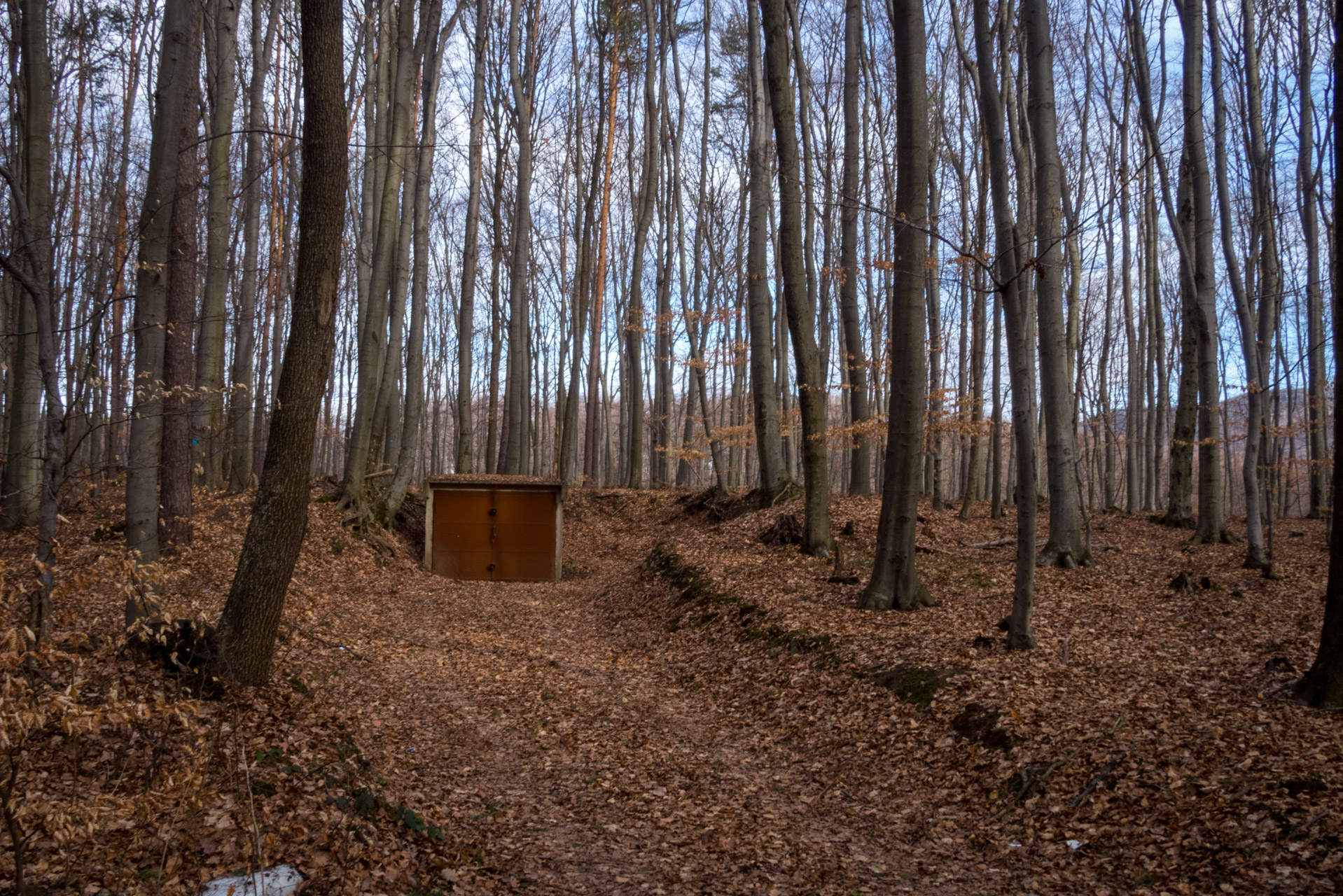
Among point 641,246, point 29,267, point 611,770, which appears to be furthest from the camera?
point 641,246

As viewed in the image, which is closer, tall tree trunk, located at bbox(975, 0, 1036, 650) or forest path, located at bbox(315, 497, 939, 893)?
forest path, located at bbox(315, 497, 939, 893)

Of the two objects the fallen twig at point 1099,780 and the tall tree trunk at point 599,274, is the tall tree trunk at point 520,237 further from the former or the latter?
the fallen twig at point 1099,780

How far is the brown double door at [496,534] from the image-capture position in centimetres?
1454

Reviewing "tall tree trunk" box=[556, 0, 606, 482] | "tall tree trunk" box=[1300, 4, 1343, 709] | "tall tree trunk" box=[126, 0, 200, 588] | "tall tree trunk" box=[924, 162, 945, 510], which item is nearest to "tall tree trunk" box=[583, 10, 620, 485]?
"tall tree trunk" box=[556, 0, 606, 482]

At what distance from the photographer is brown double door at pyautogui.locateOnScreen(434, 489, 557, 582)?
47.7ft

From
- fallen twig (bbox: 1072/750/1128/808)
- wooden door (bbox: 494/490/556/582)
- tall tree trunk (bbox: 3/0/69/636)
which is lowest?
fallen twig (bbox: 1072/750/1128/808)

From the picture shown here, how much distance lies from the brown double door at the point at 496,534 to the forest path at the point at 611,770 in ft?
17.9

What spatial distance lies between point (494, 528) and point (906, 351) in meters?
9.21

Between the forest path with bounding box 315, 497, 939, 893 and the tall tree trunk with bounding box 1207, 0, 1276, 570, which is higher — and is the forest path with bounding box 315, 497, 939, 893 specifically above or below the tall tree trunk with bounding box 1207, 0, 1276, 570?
below

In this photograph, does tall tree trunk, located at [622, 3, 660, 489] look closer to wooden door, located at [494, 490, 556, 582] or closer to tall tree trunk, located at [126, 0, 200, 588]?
wooden door, located at [494, 490, 556, 582]

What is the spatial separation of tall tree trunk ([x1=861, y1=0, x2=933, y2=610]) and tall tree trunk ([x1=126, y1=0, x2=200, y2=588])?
20.1 ft

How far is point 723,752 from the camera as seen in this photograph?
18.3 feet

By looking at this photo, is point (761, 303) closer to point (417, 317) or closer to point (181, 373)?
point (417, 317)

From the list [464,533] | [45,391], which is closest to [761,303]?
[464,533]
